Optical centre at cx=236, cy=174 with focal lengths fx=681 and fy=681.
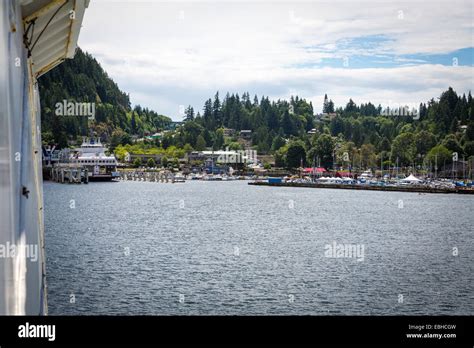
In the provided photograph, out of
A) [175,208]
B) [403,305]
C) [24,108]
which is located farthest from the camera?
[175,208]

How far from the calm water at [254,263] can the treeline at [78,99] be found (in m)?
98.8

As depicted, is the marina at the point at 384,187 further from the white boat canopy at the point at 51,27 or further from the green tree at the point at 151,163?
the white boat canopy at the point at 51,27

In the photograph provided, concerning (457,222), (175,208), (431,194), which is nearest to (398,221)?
(457,222)

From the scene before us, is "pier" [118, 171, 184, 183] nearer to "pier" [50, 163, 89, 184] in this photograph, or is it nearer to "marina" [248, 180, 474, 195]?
"pier" [50, 163, 89, 184]

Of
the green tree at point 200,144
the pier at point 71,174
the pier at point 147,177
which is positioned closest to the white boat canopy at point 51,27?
the pier at point 71,174

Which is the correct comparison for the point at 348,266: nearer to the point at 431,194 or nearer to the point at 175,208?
the point at 175,208

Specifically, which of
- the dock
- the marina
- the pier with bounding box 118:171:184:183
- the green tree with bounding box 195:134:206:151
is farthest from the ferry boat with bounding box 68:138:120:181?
the green tree with bounding box 195:134:206:151

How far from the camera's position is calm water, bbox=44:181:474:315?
21781mm

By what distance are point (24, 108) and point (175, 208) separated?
64.4 meters

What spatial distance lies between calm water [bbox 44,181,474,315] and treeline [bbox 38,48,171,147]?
98767 millimetres

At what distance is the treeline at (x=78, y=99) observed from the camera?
6211 inches

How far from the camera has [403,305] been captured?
72.0ft

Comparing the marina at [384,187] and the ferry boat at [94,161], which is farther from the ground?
the ferry boat at [94,161]

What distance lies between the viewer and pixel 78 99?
17025cm
